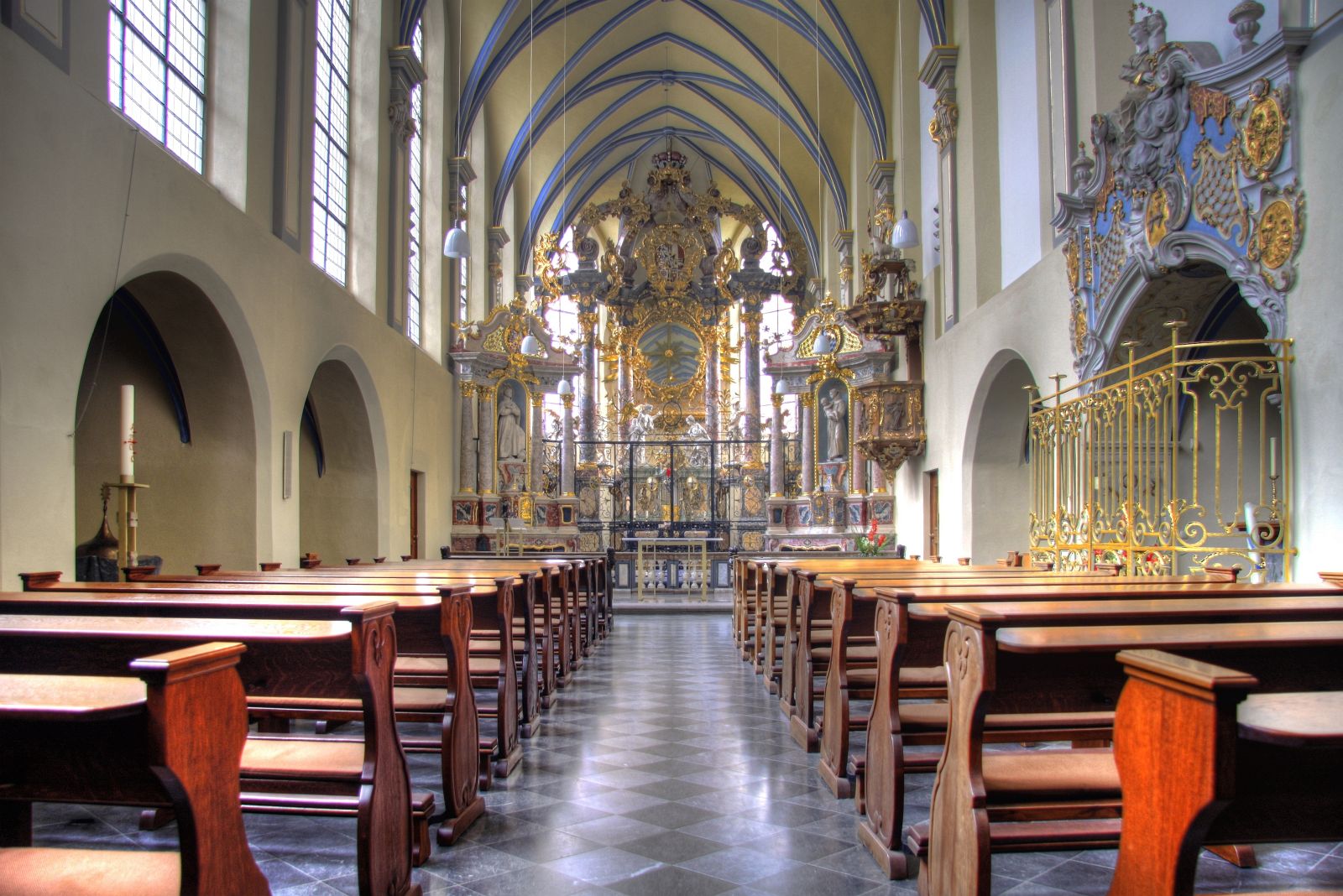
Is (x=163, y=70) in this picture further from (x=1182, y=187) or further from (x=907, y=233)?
(x=1182, y=187)

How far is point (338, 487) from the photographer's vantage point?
43.7ft

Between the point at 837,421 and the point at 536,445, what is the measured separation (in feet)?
18.3

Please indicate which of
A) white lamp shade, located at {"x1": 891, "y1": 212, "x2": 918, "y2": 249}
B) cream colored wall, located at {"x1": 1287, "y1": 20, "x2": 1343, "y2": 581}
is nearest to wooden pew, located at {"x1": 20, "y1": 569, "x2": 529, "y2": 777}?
cream colored wall, located at {"x1": 1287, "y1": 20, "x2": 1343, "y2": 581}

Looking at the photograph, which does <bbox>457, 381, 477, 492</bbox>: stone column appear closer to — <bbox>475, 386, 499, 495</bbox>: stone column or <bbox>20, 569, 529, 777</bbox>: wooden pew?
<bbox>475, 386, 499, 495</bbox>: stone column

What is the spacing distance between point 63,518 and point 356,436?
7057mm

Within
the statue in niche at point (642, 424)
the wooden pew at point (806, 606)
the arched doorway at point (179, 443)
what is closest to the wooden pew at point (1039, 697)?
the wooden pew at point (806, 606)

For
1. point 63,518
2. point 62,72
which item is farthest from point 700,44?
point 63,518

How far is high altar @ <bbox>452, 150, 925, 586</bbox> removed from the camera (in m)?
16.4

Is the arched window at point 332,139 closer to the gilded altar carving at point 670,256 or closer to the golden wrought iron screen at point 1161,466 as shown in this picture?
the golden wrought iron screen at point 1161,466

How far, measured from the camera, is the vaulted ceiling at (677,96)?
16766 millimetres

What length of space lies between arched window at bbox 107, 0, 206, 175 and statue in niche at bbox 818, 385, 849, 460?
38.0 feet

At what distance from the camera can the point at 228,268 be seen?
8516 mm

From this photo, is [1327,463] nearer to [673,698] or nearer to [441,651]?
[673,698]

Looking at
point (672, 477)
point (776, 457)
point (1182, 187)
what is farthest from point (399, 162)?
point (1182, 187)
